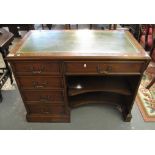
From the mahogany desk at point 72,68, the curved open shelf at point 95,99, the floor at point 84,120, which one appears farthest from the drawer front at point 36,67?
the floor at point 84,120

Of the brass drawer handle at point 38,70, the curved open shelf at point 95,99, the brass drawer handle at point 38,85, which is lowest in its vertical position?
the curved open shelf at point 95,99

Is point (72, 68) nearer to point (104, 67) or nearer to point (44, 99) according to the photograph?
point (104, 67)

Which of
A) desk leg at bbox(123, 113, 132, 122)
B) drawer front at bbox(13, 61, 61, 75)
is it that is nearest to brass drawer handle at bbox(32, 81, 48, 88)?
drawer front at bbox(13, 61, 61, 75)

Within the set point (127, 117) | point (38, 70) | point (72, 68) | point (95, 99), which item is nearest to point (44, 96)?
point (38, 70)

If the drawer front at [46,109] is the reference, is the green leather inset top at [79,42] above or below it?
above

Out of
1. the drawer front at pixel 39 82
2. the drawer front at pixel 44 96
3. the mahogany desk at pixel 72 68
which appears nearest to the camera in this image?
the mahogany desk at pixel 72 68

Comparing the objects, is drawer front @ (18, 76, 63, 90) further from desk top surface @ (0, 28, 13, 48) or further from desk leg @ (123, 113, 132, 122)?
desk leg @ (123, 113, 132, 122)

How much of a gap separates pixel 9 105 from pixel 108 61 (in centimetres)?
128

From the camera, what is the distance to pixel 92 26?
3.98m

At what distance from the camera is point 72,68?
1.21 m

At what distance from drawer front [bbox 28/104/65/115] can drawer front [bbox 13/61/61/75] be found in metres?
0.40

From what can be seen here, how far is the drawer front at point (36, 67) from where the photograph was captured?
3.87 feet

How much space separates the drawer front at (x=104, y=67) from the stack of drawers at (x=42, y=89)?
4.0 inches

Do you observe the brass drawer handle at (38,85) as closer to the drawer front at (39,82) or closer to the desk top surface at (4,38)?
the drawer front at (39,82)
